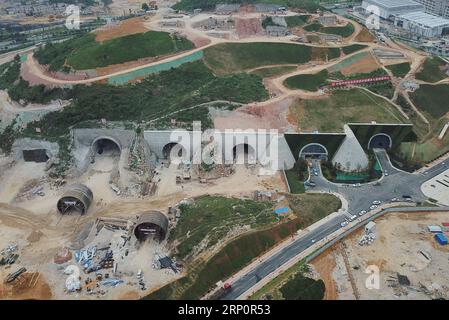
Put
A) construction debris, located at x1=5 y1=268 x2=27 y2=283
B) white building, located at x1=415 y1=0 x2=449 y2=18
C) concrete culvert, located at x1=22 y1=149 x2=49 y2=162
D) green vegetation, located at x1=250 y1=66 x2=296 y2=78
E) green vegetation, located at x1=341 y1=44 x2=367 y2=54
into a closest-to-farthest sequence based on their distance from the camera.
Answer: construction debris, located at x1=5 y1=268 x2=27 y2=283, concrete culvert, located at x1=22 y1=149 x2=49 y2=162, green vegetation, located at x1=250 y1=66 x2=296 y2=78, green vegetation, located at x1=341 y1=44 x2=367 y2=54, white building, located at x1=415 y1=0 x2=449 y2=18

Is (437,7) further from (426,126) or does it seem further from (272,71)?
(272,71)

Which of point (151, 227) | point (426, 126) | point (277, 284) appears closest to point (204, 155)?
point (151, 227)

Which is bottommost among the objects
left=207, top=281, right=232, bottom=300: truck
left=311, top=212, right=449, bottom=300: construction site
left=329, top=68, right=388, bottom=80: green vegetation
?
left=311, top=212, right=449, bottom=300: construction site

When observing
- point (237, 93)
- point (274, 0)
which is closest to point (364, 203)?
point (237, 93)

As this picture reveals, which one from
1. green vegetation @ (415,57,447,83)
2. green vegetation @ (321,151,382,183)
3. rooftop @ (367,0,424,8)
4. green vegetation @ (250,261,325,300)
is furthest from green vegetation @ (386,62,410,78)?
rooftop @ (367,0,424,8)

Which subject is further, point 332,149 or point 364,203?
point 332,149

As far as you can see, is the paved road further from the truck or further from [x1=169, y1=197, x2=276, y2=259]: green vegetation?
[x1=169, y1=197, x2=276, y2=259]: green vegetation

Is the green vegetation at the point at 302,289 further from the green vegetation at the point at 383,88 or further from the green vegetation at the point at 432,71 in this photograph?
the green vegetation at the point at 432,71

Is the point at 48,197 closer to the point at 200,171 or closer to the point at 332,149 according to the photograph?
the point at 200,171
